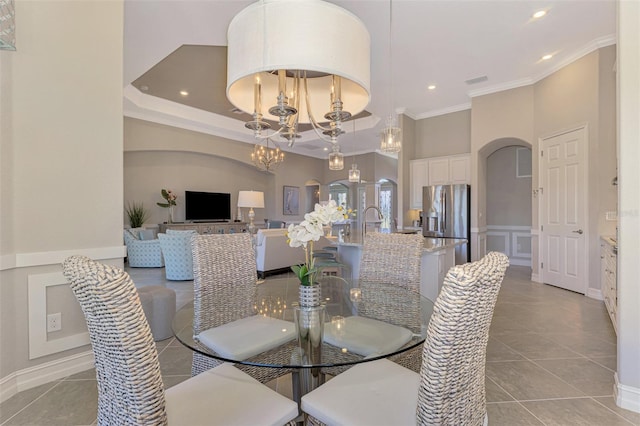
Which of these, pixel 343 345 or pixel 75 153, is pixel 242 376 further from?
pixel 75 153

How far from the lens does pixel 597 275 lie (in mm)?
3951

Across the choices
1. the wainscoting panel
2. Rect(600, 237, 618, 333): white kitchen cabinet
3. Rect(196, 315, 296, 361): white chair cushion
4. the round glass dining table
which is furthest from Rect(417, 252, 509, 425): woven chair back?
the wainscoting panel

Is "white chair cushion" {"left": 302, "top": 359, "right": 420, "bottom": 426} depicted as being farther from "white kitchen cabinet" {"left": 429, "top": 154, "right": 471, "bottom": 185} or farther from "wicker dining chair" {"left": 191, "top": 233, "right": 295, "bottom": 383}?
"white kitchen cabinet" {"left": 429, "top": 154, "right": 471, "bottom": 185}

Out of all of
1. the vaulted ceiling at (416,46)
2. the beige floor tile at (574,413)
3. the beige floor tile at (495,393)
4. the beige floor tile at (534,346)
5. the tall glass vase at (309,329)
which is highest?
the vaulted ceiling at (416,46)

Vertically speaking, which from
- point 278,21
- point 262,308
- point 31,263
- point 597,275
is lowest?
point 597,275

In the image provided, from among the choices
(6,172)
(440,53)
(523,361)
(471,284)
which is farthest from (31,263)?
(440,53)

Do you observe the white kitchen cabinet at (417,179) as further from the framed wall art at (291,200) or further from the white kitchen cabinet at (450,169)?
the framed wall art at (291,200)

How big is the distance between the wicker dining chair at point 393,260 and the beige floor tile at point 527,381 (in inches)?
34.8

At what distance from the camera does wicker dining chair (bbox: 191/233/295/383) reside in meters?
1.66

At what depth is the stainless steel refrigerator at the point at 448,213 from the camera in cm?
556

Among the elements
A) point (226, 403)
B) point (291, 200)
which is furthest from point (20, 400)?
point (291, 200)

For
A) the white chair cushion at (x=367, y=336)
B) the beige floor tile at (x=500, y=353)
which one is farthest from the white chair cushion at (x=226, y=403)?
the beige floor tile at (x=500, y=353)

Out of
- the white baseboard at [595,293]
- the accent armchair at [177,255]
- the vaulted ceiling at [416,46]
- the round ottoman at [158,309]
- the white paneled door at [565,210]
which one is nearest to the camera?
the round ottoman at [158,309]

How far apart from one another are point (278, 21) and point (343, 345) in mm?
1435
